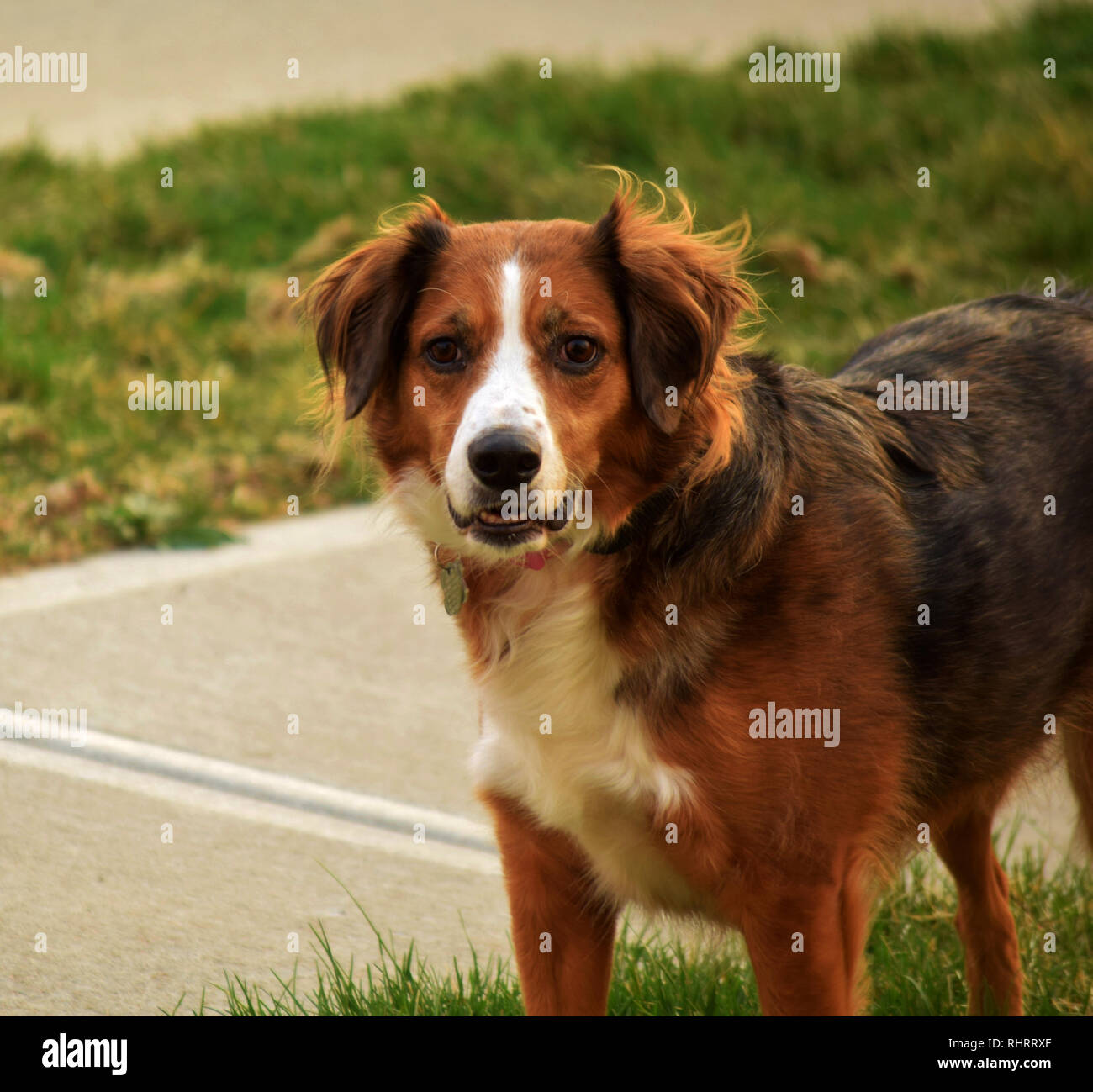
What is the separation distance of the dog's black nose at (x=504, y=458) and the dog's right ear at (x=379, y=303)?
1.32 feet

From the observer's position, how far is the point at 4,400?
6.78 metres

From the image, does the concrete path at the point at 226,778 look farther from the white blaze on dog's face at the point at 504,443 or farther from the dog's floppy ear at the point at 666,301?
the dog's floppy ear at the point at 666,301

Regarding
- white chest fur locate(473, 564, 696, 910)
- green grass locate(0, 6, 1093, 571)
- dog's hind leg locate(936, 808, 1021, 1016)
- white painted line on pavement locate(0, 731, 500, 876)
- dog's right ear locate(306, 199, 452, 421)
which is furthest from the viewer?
green grass locate(0, 6, 1093, 571)

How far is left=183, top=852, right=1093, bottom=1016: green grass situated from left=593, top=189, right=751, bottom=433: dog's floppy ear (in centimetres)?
119

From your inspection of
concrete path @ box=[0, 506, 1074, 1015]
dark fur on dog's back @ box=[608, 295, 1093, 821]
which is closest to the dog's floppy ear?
dark fur on dog's back @ box=[608, 295, 1093, 821]

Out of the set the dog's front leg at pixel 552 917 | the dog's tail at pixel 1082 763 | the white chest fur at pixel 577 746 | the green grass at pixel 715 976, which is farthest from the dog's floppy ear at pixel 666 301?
the dog's tail at pixel 1082 763

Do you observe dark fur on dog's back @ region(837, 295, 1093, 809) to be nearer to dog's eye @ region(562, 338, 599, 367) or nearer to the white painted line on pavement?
dog's eye @ region(562, 338, 599, 367)

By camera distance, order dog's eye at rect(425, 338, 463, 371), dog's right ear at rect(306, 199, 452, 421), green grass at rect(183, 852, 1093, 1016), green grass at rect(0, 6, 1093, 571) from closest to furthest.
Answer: dog's eye at rect(425, 338, 463, 371), dog's right ear at rect(306, 199, 452, 421), green grass at rect(183, 852, 1093, 1016), green grass at rect(0, 6, 1093, 571)

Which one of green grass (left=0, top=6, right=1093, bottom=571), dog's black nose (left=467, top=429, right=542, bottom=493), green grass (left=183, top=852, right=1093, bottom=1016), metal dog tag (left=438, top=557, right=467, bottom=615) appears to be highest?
green grass (left=0, top=6, right=1093, bottom=571)

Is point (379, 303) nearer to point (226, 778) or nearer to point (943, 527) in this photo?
point (943, 527)

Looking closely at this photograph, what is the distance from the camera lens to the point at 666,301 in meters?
2.97

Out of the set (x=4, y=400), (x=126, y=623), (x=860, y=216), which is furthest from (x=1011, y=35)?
(x=126, y=623)

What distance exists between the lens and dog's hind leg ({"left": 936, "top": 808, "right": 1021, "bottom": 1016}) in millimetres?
3479
